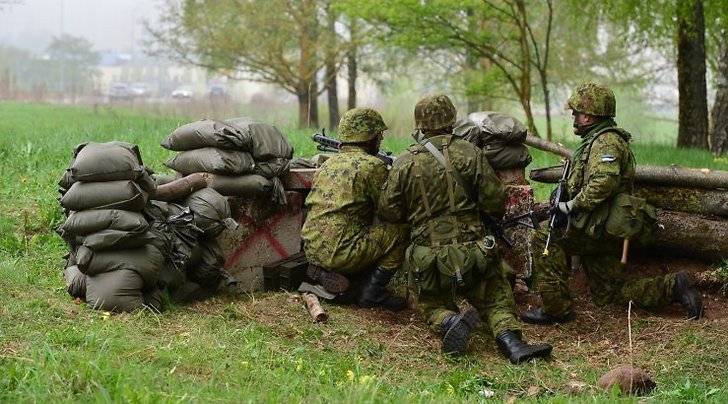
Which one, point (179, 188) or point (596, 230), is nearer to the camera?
point (596, 230)

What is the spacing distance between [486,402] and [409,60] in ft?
74.4

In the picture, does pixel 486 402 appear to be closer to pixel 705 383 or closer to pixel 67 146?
pixel 705 383

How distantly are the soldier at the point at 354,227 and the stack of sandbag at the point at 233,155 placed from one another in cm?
54

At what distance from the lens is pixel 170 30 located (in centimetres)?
2552

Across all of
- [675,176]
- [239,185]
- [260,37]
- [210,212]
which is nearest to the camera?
[210,212]

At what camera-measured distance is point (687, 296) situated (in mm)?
6961

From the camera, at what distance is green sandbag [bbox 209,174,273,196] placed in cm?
752

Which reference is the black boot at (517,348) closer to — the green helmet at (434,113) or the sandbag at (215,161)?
the green helmet at (434,113)

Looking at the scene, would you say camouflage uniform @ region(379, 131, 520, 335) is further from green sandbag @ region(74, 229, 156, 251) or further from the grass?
green sandbag @ region(74, 229, 156, 251)

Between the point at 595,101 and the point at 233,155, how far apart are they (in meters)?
2.98

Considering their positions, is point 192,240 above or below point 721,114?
below

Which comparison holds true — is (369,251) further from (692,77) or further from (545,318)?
(692,77)

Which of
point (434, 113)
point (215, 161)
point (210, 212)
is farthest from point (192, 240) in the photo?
point (434, 113)

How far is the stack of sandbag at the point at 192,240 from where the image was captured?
22.1ft
